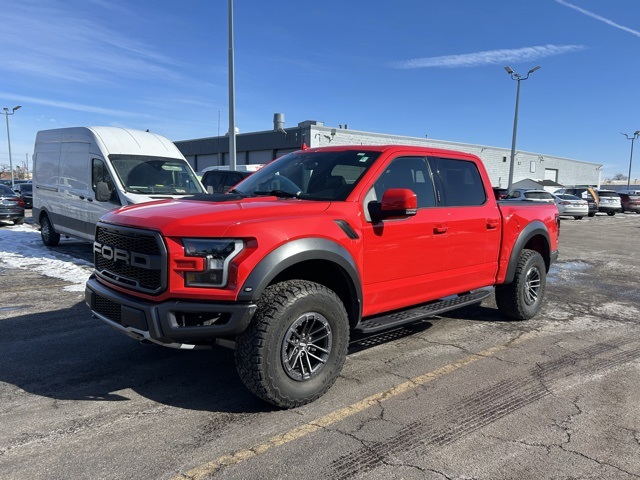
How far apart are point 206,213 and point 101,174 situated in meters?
6.89

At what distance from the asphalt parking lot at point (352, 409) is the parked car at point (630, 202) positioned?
32.5m

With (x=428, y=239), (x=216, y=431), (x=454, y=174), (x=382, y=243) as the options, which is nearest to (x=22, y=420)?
(x=216, y=431)

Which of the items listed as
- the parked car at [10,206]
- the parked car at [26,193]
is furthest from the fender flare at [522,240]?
the parked car at [26,193]

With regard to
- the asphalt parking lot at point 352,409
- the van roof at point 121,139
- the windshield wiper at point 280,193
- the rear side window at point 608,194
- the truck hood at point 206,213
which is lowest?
the asphalt parking lot at point 352,409

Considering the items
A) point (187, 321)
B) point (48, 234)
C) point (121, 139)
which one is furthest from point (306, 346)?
point (48, 234)

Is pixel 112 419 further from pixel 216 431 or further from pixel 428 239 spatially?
pixel 428 239

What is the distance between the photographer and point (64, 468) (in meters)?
2.78

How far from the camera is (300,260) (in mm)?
3502

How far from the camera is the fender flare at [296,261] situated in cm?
325

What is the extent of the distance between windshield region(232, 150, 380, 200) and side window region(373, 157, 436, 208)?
0.61 feet

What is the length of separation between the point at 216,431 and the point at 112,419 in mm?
747

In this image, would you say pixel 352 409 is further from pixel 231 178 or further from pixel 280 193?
pixel 231 178

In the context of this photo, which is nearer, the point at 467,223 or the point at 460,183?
the point at 467,223

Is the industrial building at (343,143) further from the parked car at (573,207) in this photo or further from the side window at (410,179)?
the side window at (410,179)
